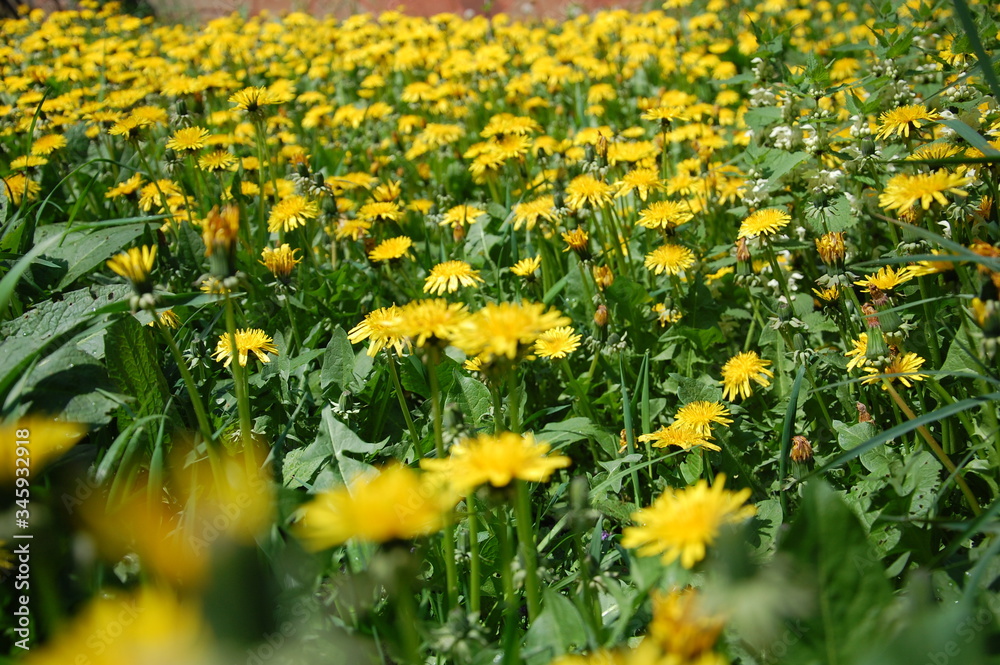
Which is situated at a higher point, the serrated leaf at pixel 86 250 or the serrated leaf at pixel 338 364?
the serrated leaf at pixel 86 250

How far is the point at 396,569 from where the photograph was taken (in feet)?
3.07

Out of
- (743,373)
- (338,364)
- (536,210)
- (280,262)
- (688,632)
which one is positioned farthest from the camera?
(536,210)

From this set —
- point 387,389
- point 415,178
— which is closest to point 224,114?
point 415,178

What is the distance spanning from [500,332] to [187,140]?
6.12 ft

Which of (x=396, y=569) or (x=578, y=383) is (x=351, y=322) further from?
(x=396, y=569)

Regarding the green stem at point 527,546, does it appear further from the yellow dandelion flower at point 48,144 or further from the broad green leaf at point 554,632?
the yellow dandelion flower at point 48,144

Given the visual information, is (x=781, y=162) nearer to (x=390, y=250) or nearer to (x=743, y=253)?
(x=743, y=253)

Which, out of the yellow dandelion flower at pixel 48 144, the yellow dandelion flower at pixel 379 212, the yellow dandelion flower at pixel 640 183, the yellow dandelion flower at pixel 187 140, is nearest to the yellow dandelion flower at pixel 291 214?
the yellow dandelion flower at pixel 379 212

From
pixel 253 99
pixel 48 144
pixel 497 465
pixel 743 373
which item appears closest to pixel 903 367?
pixel 743 373

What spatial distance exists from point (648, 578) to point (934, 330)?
1067 mm

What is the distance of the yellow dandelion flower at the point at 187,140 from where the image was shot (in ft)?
8.43

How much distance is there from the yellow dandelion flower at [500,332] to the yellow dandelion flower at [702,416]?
63 cm

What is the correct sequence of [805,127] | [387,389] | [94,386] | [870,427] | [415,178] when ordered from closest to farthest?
[94,386]
[870,427]
[387,389]
[805,127]
[415,178]

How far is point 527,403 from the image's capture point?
2229 mm
